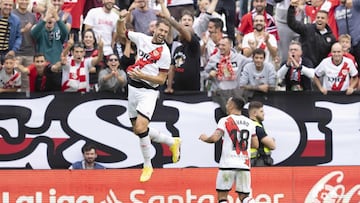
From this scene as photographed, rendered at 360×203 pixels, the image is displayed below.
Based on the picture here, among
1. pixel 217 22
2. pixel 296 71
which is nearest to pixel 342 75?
pixel 296 71

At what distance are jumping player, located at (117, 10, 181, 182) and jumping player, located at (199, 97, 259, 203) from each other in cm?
89

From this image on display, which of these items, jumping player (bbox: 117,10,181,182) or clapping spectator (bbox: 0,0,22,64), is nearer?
jumping player (bbox: 117,10,181,182)

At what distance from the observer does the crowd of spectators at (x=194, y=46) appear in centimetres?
1778

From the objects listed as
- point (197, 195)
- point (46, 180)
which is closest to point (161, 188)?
point (197, 195)

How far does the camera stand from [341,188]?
17.4 m

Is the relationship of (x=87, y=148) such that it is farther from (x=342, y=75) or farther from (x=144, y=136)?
(x=342, y=75)

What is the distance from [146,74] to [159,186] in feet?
8.90

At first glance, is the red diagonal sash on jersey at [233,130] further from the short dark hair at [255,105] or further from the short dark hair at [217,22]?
the short dark hair at [217,22]

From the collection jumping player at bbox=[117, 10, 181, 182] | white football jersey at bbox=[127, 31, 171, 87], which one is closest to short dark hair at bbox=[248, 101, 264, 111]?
jumping player at bbox=[117, 10, 181, 182]

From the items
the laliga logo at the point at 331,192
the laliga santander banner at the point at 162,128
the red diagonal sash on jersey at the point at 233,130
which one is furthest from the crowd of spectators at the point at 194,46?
the red diagonal sash on jersey at the point at 233,130

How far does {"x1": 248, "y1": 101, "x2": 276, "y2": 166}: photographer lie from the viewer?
1608cm

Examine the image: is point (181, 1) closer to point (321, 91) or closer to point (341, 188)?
point (321, 91)

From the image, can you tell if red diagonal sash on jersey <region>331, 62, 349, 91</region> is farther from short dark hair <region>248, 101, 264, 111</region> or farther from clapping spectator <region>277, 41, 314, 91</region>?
short dark hair <region>248, 101, 264, 111</region>

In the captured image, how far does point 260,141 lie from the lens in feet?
52.9
